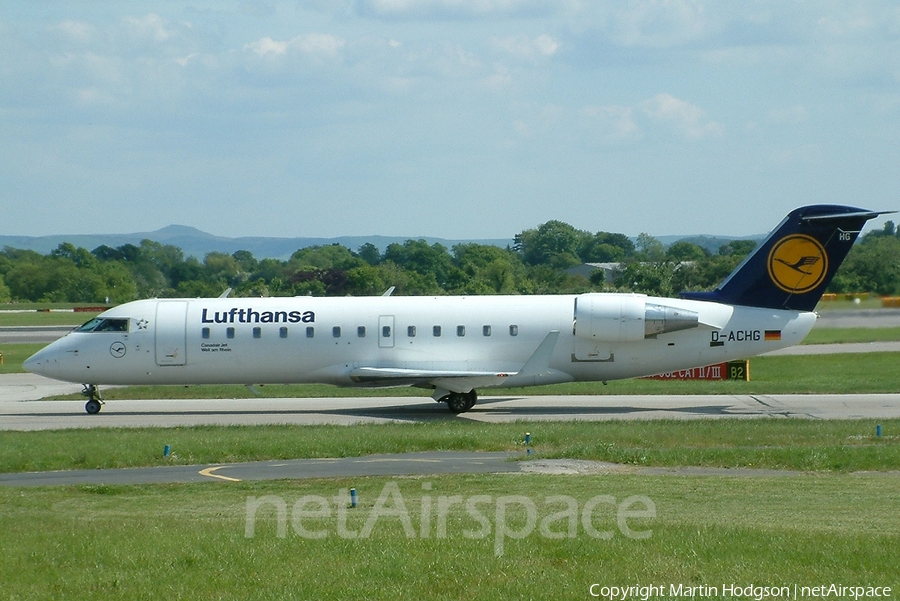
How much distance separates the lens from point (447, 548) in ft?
39.4

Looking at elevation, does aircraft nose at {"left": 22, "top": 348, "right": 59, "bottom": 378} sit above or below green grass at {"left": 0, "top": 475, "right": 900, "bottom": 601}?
above

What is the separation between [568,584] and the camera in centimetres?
1056

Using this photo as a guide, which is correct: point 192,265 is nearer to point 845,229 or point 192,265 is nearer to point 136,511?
point 845,229

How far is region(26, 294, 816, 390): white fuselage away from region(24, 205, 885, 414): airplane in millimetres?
33

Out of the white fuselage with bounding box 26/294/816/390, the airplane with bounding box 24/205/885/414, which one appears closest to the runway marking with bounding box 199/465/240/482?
the airplane with bounding box 24/205/885/414

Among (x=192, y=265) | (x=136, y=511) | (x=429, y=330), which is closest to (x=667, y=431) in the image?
(x=429, y=330)

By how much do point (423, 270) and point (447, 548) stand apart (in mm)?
76898

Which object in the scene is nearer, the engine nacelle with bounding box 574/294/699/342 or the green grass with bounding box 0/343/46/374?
the engine nacelle with bounding box 574/294/699/342

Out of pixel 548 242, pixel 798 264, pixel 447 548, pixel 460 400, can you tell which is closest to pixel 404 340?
pixel 460 400

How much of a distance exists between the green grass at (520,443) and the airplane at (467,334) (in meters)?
3.70

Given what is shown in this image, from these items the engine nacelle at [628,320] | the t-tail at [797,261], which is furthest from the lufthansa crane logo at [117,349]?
the t-tail at [797,261]

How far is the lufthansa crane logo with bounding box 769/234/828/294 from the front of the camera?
2956cm

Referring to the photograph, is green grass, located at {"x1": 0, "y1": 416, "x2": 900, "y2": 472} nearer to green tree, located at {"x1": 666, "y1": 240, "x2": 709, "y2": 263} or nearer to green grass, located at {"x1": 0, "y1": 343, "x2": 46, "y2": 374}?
green grass, located at {"x1": 0, "y1": 343, "x2": 46, "y2": 374}

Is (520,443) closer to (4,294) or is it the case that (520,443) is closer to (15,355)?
(15,355)
